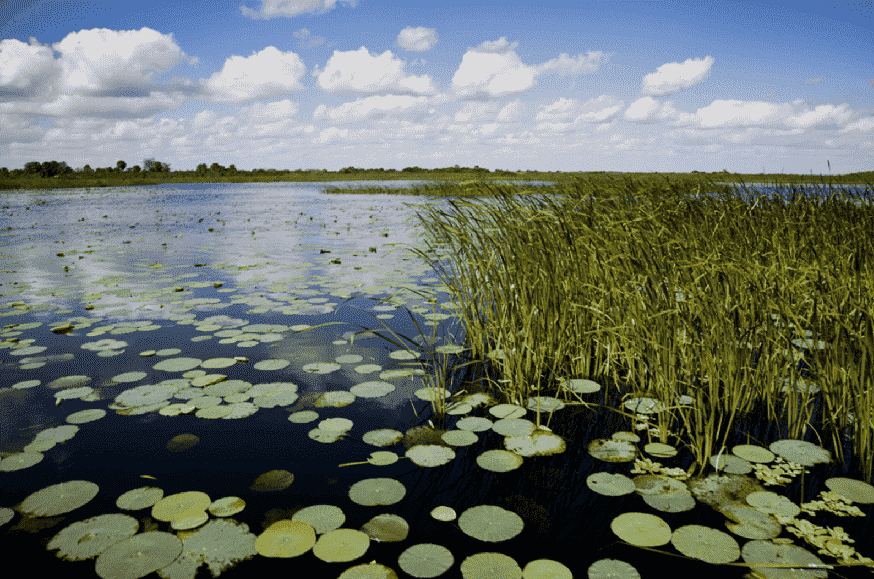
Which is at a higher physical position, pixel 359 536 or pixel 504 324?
pixel 504 324

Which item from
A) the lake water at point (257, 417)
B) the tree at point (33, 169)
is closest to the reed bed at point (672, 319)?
the lake water at point (257, 417)

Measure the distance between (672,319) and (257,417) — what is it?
7.96 feet

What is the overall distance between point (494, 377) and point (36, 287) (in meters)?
5.91

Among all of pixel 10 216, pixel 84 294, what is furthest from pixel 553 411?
pixel 10 216

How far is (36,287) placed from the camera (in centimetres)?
602

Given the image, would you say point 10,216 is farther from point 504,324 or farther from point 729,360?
point 729,360

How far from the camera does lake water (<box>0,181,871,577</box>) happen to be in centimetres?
192

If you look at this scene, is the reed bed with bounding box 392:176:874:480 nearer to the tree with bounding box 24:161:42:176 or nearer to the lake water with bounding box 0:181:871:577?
the lake water with bounding box 0:181:871:577

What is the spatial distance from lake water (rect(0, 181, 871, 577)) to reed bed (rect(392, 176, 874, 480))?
0.36 m

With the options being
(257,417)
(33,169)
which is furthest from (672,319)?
(33,169)

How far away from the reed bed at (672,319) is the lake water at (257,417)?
36 centimetres

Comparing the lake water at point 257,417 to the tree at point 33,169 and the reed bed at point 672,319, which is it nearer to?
the reed bed at point 672,319

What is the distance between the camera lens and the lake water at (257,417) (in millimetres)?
1923

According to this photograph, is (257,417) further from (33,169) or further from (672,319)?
(33,169)
